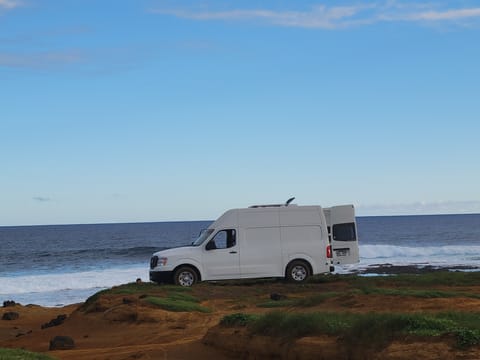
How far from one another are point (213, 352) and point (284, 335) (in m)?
1.36

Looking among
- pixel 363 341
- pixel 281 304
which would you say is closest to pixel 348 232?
pixel 281 304

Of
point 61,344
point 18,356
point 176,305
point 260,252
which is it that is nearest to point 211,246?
point 260,252

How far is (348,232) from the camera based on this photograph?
23031mm

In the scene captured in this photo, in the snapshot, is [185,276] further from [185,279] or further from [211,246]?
[211,246]

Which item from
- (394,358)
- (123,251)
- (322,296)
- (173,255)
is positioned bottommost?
(394,358)

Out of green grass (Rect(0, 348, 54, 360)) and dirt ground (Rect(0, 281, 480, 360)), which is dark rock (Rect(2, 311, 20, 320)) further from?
green grass (Rect(0, 348, 54, 360))

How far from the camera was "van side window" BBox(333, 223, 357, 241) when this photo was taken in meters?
23.0

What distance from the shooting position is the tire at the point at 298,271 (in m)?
21.4

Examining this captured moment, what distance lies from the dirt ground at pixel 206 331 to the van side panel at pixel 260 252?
443 mm

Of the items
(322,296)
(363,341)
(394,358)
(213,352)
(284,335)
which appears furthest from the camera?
(322,296)

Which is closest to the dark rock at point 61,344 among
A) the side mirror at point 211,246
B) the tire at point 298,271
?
the side mirror at point 211,246

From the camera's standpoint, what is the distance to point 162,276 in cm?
2109

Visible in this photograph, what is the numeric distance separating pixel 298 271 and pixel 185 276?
11.1 ft

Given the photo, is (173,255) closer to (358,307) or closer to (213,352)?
(358,307)
